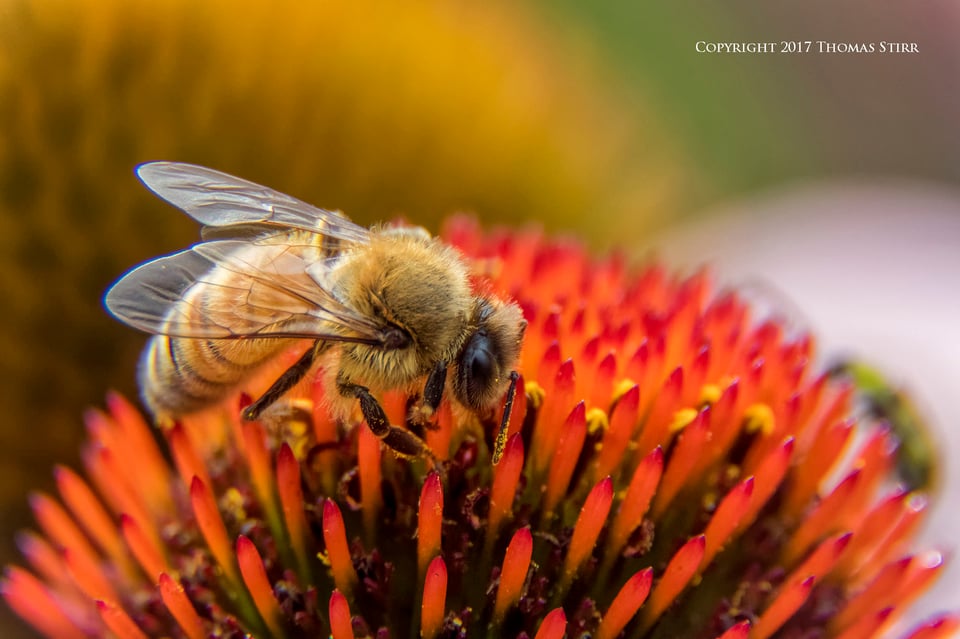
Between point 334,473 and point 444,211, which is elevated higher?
point 444,211

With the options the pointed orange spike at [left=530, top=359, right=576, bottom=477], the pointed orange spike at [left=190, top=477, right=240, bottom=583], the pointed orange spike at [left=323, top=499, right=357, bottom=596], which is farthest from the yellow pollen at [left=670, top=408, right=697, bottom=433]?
the pointed orange spike at [left=190, top=477, right=240, bottom=583]

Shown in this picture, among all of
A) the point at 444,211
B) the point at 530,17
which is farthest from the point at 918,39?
the point at 444,211

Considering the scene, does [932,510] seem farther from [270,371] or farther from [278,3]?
[278,3]

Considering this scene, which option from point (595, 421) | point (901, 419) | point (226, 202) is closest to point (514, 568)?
point (595, 421)

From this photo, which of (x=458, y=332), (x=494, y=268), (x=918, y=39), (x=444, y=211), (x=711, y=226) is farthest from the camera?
(x=918, y=39)

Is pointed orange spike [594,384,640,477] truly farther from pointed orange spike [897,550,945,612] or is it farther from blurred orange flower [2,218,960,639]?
pointed orange spike [897,550,945,612]

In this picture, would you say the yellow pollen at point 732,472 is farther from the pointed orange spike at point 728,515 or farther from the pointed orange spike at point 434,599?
the pointed orange spike at point 434,599

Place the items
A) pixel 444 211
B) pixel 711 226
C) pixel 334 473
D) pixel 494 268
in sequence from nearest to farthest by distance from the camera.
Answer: pixel 334 473 < pixel 494 268 < pixel 444 211 < pixel 711 226
